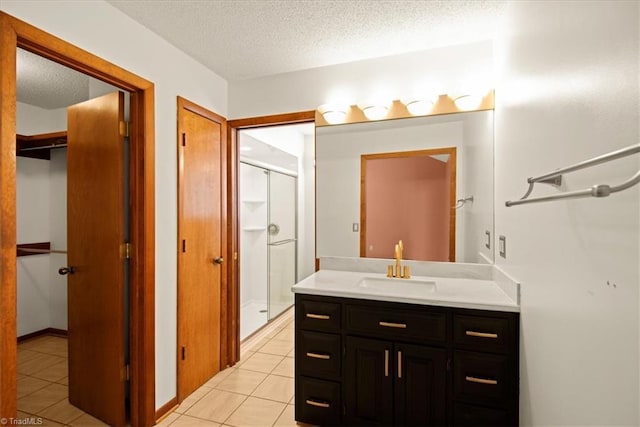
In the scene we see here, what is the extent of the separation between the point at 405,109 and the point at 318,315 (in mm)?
1574

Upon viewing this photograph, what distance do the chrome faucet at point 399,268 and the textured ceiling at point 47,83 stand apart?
2.89 metres

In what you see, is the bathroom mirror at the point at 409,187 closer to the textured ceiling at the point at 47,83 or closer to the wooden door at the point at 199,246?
the wooden door at the point at 199,246

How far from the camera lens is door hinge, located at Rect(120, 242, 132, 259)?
1915 millimetres

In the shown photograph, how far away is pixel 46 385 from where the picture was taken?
95.0 inches

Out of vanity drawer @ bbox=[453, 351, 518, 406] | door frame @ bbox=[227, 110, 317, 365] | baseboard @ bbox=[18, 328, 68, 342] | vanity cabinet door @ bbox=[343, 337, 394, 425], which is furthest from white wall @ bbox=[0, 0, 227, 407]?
baseboard @ bbox=[18, 328, 68, 342]

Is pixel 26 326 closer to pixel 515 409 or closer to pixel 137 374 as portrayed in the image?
pixel 137 374

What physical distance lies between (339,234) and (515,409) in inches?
58.4

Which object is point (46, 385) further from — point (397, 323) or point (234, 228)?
point (397, 323)

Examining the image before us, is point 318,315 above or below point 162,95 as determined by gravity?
below

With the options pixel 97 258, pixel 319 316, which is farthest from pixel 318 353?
pixel 97 258

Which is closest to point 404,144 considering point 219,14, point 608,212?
point 219,14

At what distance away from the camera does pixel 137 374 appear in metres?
1.93

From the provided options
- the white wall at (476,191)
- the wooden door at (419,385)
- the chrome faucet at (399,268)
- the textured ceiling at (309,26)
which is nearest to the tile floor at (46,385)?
the wooden door at (419,385)

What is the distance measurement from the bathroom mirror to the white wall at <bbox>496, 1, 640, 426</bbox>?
1.95 ft
